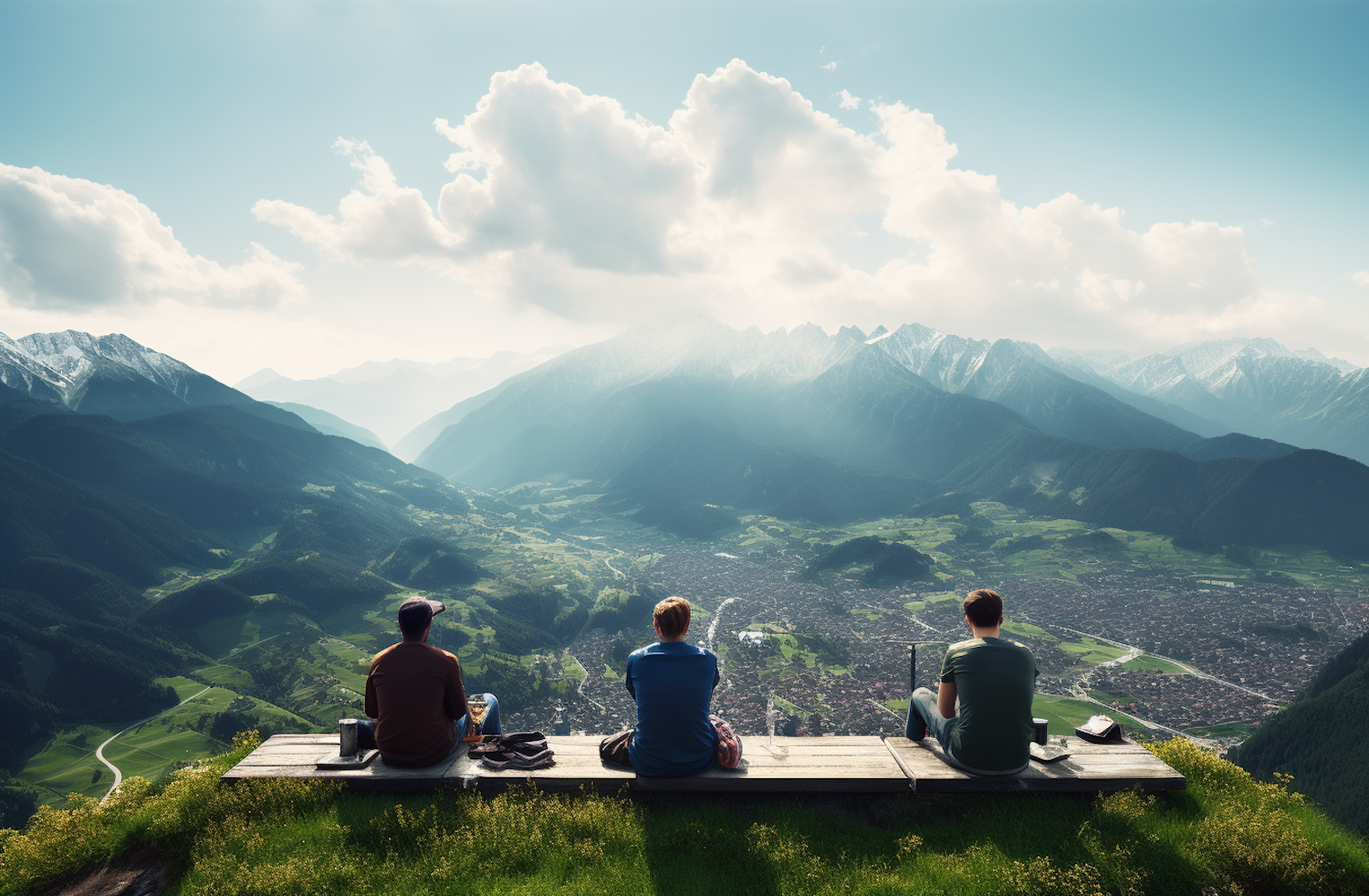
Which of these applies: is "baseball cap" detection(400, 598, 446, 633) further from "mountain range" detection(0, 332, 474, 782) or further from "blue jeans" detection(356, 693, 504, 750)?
"mountain range" detection(0, 332, 474, 782)

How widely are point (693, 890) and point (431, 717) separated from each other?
528 cm

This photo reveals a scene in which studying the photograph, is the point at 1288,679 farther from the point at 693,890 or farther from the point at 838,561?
the point at 693,890

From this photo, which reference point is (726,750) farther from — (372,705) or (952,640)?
(952,640)

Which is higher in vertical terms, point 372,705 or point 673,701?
point 673,701

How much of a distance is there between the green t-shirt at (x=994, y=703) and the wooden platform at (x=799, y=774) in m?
0.36

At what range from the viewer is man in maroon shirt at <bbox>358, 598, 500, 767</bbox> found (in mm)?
9172

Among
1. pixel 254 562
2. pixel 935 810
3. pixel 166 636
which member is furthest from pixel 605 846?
pixel 254 562

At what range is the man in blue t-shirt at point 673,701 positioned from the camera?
28.6ft

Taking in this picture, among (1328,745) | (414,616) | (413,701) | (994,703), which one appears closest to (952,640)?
(1328,745)

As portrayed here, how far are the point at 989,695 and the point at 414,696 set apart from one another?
9703mm

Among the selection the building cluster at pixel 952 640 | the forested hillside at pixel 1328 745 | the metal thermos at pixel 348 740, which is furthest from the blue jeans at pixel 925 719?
the forested hillside at pixel 1328 745

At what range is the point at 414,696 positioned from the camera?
9250mm

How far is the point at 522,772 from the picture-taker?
9.21 m

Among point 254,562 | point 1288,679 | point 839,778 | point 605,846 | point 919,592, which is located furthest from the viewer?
point 254,562
